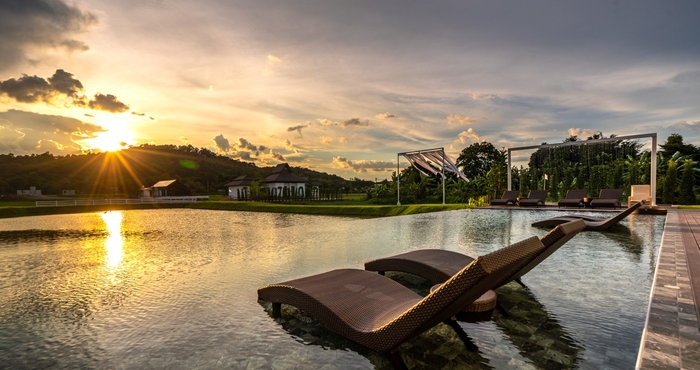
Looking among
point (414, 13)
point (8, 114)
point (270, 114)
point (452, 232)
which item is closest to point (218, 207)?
point (270, 114)

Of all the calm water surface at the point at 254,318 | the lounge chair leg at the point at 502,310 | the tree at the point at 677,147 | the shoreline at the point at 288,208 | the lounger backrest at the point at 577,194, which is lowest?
the shoreline at the point at 288,208

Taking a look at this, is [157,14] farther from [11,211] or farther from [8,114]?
[8,114]

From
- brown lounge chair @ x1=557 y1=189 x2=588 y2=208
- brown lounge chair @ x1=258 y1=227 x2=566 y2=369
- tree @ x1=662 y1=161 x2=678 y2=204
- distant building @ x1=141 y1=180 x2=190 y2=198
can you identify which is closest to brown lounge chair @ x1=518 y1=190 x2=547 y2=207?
brown lounge chair @ x1=557 y1=189 x2=588 y2=208

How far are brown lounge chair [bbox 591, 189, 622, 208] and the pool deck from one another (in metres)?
10.5

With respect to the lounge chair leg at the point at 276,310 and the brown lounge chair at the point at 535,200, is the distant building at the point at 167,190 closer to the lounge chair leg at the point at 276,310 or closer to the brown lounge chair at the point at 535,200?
the brown lounge chair at the point at 535,200

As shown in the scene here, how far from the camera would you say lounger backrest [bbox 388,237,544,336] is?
1721 mm

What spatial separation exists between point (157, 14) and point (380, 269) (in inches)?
499

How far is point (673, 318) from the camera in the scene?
96.4 inches

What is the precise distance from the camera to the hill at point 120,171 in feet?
166

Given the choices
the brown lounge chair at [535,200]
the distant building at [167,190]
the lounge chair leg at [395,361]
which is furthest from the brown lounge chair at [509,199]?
the distant building at [167,190]

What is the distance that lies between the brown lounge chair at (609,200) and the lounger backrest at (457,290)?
567 inches

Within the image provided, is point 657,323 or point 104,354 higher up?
point 657,323

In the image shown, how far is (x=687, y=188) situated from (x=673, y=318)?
65.3ft

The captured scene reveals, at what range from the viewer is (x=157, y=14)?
12.0m
